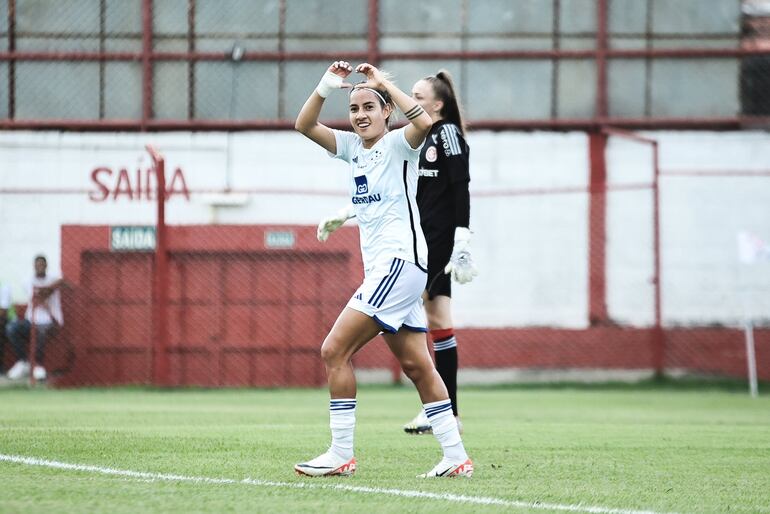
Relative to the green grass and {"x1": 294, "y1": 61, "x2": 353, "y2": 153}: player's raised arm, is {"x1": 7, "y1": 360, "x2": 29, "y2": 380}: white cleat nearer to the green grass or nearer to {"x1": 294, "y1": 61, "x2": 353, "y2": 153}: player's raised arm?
the green grass

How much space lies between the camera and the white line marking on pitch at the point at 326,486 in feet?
16.9

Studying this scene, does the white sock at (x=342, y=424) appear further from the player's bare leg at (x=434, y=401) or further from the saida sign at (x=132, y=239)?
the saida sign at (x=132, y=239)

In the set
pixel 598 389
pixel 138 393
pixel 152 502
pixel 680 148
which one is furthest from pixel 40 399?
pixel 680 148

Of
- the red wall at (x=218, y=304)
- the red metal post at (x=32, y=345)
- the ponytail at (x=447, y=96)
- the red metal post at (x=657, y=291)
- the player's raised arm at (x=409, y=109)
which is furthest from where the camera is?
the red wall at (x=218, y=304)

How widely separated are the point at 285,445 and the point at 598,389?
10.6m

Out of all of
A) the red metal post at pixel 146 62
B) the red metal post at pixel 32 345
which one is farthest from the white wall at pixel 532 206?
the red metal post at pixel 32 345

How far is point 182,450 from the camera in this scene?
23.5ft

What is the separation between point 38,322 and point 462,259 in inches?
397

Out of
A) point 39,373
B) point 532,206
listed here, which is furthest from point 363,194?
point 532,206

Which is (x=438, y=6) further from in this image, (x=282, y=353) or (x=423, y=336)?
(x=423, y=336)

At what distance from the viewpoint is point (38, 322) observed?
669 inches

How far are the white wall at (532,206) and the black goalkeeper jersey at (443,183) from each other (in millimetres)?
10165

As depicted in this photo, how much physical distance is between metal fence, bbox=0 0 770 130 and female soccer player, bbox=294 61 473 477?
1370 centimetres

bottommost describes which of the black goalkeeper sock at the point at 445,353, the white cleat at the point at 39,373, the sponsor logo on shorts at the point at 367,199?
the white cleat at the point at 39,373
